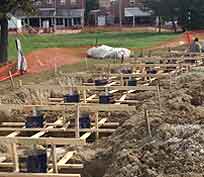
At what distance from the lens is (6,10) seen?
23797 mm

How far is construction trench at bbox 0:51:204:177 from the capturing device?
24.1 feet

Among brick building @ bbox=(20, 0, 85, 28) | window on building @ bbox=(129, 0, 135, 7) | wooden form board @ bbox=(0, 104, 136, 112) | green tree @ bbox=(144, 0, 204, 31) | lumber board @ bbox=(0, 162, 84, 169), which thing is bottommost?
brick building @ bbox=(20, 0, 85, 28)

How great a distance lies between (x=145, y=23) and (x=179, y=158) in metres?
82.5

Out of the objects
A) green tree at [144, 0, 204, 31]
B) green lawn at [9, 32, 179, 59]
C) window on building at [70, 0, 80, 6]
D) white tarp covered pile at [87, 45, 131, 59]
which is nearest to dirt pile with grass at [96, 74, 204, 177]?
white tarp covered pile at [87, 45, 131, 59]

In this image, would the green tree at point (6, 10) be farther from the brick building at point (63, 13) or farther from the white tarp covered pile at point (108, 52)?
the brick building at point (63, 13)

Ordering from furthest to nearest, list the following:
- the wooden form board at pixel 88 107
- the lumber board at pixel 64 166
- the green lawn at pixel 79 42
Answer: the green lawn at pixel 79 42, the wooden form board at pixel 88 107, the lumber board at pixel 64 166

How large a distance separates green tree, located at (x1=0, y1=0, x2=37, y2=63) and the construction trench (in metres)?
7.15

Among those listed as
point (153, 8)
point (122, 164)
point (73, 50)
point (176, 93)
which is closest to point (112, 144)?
point (122, 164)

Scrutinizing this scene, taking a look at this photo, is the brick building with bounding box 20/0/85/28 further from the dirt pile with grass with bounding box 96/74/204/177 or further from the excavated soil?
the dirt pile with grass with bounding box 96/74/204/177

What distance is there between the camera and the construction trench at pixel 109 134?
7352mm

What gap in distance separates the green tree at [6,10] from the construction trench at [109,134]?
7.15 meters

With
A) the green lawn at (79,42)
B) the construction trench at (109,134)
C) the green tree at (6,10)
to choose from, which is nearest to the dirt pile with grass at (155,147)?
the construction trench at (109,134)

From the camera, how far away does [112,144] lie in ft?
32.1

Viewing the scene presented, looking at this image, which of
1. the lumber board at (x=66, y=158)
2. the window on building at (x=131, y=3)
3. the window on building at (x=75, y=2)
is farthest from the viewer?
the window on building at (x=75, y=2)
